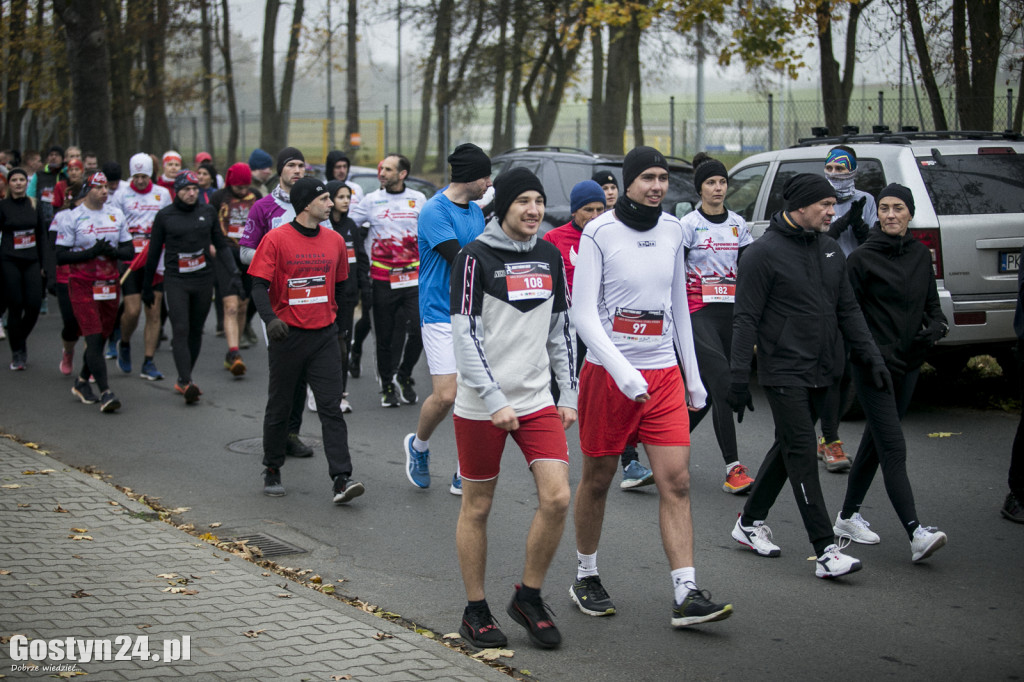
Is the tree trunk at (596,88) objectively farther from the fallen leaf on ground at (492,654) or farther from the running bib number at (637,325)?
the fallen leaf on ground at (492,654)

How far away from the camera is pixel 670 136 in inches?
942

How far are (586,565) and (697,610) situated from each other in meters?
0.61

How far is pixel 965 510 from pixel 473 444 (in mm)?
3694

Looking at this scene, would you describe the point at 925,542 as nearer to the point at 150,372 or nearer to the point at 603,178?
the point at 603,178

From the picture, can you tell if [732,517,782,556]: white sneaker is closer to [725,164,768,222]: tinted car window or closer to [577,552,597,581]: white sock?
[577,552,597,581]: white sock

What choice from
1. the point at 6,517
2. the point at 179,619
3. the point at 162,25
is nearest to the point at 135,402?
the point at 6,517

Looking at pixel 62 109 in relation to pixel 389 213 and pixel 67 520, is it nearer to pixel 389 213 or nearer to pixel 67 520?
pixel 389 213

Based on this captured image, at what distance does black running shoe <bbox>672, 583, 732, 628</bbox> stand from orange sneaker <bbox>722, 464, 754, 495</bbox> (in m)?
2.43

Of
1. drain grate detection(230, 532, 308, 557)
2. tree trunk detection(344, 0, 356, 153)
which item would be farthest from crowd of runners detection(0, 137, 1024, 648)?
tree trunk detection(344, 0, 356, 153)

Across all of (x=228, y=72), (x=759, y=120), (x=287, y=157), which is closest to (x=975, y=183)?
(x=287, y=157)

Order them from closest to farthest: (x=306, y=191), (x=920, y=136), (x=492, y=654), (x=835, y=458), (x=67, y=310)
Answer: (x=492, y=654), (x=306, y=191), (x=835, y=458), (x=920, y=136), (x=67, y=310)

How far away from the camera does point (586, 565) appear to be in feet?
17.6

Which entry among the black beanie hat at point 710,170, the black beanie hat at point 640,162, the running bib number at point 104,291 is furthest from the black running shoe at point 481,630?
the running bib number at point 104,291

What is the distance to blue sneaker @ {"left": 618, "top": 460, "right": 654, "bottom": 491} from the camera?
296 inches
